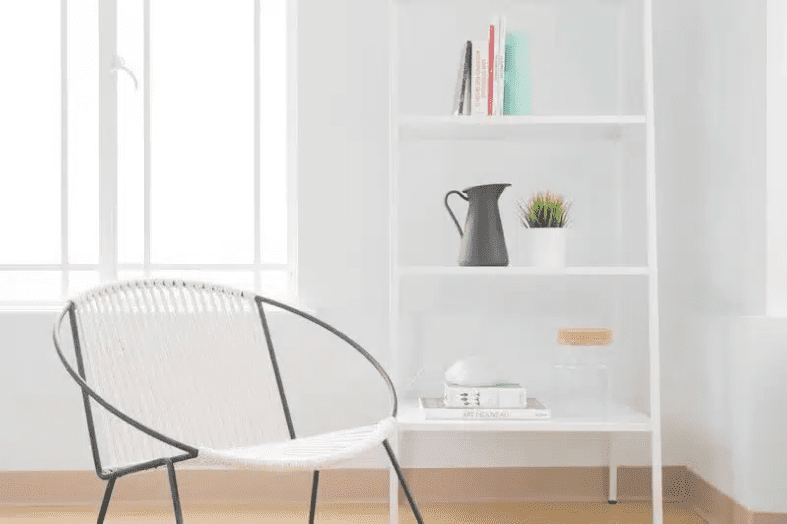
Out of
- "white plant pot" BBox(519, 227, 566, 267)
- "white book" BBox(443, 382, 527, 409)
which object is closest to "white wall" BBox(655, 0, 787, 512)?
"white plant pot" BBox(519, 227, 566, 267)

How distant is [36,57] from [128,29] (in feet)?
1.17

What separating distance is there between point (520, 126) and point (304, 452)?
1.21 m

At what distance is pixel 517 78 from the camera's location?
2.24 m

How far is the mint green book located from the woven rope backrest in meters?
0.93

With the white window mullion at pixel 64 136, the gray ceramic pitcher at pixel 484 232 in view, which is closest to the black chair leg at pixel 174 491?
the gray ceramic pitcher at pixel 484 232

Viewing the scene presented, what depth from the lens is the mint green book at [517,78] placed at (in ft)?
7.32

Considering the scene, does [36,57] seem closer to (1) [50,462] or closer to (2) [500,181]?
(1) [50,462]

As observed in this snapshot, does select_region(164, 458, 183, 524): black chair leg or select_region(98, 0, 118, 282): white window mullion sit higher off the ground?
select_region(98, 0, 118, 282): white window mullion

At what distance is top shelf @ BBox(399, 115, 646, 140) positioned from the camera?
87.1 inches

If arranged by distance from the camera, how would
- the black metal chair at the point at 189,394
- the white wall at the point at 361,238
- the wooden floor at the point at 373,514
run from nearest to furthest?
1. the black metal chair at the point at 189,394
2. the wooden floor at the point at 373,514
3. the white wall at the point at 361,238

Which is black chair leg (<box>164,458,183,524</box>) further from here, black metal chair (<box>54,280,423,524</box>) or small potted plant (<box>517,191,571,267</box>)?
small potted plant (<box>517,191,571,267</box>)

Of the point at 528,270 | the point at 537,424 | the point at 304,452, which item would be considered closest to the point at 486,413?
the point at 537,424

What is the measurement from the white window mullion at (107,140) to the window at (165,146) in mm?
73

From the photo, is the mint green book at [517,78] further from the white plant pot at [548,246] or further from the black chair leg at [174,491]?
the black chair leg at [174,491]
